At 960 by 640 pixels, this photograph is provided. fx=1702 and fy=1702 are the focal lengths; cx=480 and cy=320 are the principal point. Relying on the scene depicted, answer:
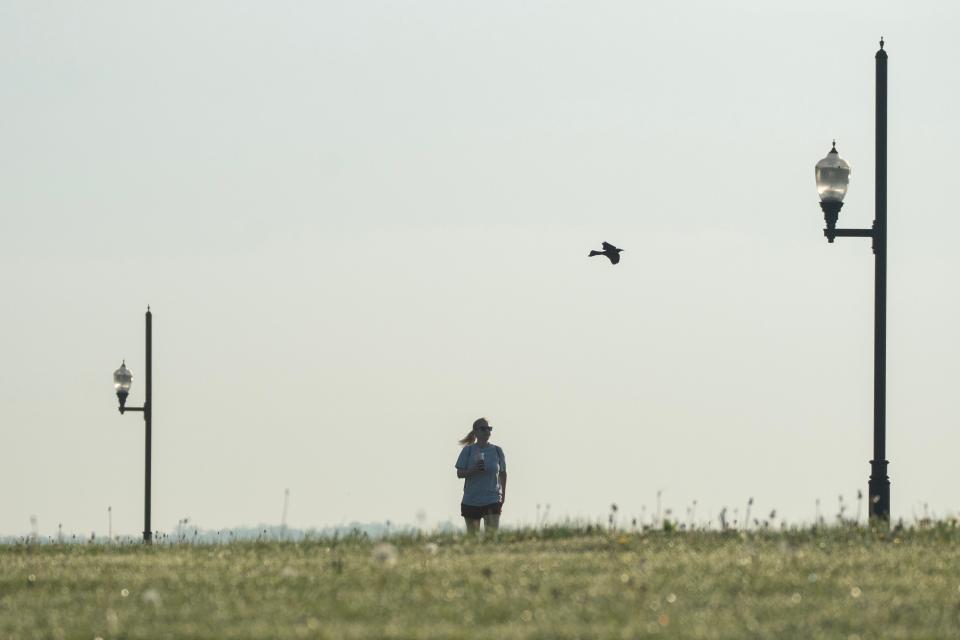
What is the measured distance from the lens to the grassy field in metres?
9.62

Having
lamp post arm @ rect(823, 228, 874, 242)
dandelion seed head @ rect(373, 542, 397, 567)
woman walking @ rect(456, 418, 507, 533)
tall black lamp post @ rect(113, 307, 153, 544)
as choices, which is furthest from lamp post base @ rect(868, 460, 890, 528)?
tall black lamp post @ rect(113, 307, 153, 544)

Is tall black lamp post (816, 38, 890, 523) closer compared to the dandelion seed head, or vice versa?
the dandelion seed head

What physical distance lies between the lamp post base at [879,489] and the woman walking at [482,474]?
167 inches

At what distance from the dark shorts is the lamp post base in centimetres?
428

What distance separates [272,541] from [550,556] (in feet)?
11.6

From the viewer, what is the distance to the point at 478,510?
19.6 m

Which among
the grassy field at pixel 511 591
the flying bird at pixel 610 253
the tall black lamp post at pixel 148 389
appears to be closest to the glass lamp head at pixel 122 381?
the tall black lamp post at pixel 148 389

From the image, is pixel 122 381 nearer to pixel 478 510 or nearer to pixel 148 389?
pixel 148 389

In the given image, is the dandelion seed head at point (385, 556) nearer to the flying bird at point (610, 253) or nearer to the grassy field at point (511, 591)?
the grassy field at point (511, 591)

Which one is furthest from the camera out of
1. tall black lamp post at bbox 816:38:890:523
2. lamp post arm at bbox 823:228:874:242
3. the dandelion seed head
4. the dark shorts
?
the dark shorts

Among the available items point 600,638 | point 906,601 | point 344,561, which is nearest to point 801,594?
point 906,601

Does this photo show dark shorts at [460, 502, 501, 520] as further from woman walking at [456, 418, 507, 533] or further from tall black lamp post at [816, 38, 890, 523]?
tall black lamp post at [816, 38, 890, 523]

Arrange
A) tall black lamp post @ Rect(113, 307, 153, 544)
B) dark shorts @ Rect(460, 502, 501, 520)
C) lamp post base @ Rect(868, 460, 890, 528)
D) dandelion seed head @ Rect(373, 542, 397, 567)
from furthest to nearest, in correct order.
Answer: tall black lamp post @ Rect(113, 307, 153, 544)
dark shorts @ Rect(460, 502, 501, 520)
lamp post base @ Rect(868, 460, 890, 528)
dandelion seed head @ Rect(373, 542, 397, 567)

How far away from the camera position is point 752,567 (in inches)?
468
